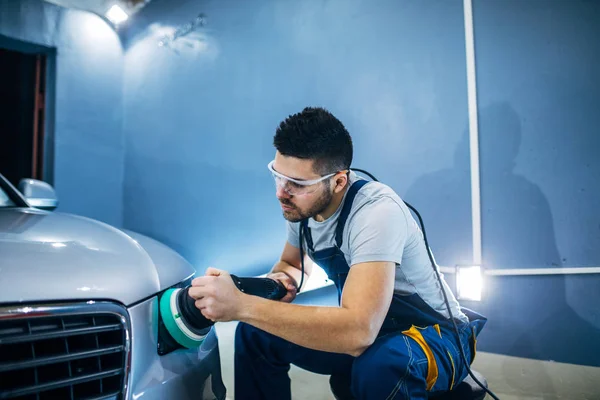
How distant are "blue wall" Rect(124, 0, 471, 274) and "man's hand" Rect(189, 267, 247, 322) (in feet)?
5.22

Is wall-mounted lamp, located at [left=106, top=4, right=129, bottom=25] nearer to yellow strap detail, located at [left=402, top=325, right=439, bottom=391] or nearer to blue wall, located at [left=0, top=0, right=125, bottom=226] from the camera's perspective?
blue wall, located at [left=0, top=0, right=125, bottom=226]

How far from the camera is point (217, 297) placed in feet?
3.21

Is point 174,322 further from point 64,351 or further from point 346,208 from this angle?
point 346,208

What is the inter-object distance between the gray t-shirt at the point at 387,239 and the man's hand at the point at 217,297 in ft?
1.15

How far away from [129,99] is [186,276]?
151 inches

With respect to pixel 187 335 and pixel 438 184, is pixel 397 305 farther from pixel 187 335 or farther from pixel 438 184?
pixel 438 184

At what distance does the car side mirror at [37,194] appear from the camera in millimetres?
1851

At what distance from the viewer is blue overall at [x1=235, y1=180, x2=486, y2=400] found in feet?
3.39

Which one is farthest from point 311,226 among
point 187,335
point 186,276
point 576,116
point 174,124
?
point 174,124

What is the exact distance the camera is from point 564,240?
6.30 feet

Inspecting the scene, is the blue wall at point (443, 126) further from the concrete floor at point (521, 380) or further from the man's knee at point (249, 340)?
the man's knee at point (249, 340)

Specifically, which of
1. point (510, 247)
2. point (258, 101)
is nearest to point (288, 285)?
point (510, 247)

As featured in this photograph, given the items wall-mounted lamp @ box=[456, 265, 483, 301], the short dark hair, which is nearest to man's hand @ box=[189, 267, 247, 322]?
the short dark hair

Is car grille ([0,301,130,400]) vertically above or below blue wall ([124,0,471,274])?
below
